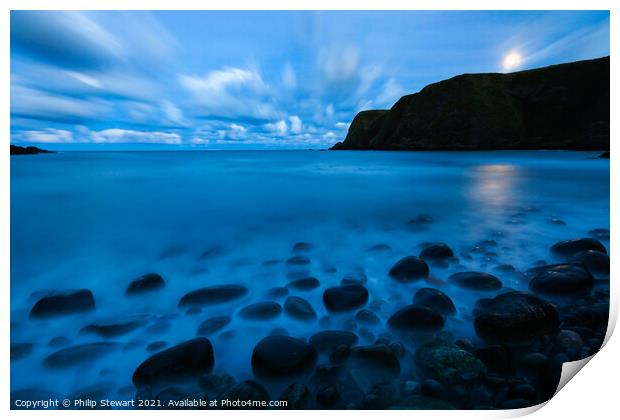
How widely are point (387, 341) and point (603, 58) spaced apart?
381 centimetres

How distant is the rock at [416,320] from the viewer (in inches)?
83.7

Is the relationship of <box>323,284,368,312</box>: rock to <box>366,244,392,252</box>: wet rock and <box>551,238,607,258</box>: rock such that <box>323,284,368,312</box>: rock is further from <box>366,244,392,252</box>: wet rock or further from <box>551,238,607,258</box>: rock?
<box>551,238,607,258</box>: rock

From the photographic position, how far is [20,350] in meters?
2.12

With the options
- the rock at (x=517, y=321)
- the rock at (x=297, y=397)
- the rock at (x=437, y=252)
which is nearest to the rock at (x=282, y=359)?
the rock at (x=297, y=397)

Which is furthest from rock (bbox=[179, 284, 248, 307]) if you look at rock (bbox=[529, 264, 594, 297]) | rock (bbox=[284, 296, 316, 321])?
rock (bbox=[529, 264, 594, 297])

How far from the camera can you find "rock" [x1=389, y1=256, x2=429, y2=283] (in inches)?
111

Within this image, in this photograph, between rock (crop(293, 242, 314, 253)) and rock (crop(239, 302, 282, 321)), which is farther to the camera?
rock (crop(293, 242, 314, 253))

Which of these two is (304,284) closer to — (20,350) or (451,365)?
(451,365)

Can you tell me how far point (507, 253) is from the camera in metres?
3.32

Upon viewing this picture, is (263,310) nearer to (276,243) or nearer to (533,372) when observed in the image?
(276,243)

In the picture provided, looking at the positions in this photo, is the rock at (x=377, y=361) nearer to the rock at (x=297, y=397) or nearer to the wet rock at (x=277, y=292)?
the rock at (x=297, y=397)

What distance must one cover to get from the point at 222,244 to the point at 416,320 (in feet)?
9.06

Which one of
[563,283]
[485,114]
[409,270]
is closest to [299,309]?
[409,270]

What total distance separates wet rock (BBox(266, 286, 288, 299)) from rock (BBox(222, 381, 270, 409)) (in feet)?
2.92
